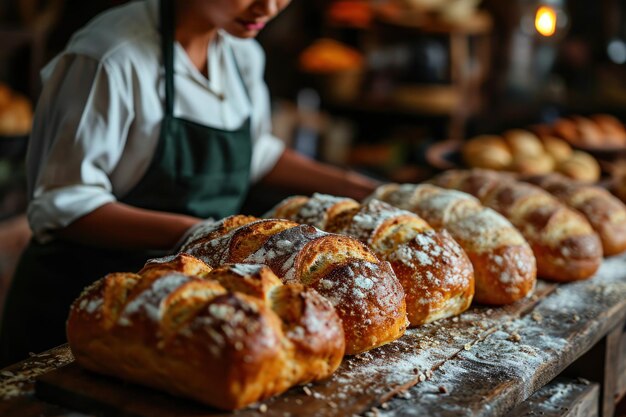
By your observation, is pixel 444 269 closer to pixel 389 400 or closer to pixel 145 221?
pixel 389 400

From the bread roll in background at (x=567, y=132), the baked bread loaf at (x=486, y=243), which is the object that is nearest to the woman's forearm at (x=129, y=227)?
the baked bread loaf at (x=486, y=243)

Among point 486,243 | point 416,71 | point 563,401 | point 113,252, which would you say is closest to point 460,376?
point 563,401

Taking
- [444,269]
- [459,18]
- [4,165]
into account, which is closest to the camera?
[444,269]

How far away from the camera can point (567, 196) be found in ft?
8.79

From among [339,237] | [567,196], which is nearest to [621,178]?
[567,196]

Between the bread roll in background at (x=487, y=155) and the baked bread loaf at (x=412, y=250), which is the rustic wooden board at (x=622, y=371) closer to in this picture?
the baked bread loaf at (x=412, y=250)

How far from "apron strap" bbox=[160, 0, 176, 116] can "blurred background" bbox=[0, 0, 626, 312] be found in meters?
2.64

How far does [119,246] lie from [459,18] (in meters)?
4.47

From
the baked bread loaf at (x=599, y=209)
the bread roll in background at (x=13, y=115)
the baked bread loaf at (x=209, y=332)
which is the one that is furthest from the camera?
the bread roll in background at (x=13, y=115)

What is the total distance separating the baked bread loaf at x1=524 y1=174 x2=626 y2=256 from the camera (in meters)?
2.55

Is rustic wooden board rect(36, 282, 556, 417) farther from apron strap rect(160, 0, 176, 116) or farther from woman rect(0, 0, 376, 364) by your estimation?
apron strap rect(160, 0, 176, 116)

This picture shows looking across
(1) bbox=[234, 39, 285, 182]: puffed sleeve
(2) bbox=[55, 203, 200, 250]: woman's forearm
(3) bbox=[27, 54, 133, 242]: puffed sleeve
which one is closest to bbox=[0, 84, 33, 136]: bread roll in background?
(1) bbox=[234, 39, 285, 182]: puffed sleeve

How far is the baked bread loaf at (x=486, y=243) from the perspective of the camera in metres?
1.98

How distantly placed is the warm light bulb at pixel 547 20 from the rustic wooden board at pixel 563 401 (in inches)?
79.8
